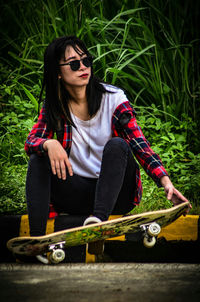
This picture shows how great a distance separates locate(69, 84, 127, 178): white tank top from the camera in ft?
Answer: 8.82

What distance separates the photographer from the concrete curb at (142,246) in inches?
107

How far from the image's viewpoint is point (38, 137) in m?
2.67

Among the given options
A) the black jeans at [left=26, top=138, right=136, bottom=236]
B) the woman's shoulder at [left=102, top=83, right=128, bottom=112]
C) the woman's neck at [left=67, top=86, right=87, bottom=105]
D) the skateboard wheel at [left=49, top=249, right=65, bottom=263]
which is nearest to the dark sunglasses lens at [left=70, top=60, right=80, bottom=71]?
the woman's neck at [left=67, top=86, right=87, bottom=105]

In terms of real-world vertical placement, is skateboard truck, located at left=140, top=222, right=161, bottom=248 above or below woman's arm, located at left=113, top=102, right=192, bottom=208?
below

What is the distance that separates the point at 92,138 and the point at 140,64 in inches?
73.9

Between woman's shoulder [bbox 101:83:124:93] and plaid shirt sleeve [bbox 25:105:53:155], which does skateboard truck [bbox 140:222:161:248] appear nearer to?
plaid shirt sleeve [bbox 25:105:53:155]

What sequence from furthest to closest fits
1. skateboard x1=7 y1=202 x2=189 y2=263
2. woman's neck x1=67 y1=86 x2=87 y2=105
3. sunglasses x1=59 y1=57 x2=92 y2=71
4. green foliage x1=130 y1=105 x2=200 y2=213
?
green foliage x1=130 y1=105 x2=200 y2=213
woman's neck x1=67 y1=86 x2=87 y2=105
sunglasses x1=59 y1=57 x2=92 y2=71
skateboard x1=7 y1=202 x2=189 y2=263

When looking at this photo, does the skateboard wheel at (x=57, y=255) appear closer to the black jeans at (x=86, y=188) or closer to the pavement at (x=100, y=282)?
the pavement at (x=100, y=282)

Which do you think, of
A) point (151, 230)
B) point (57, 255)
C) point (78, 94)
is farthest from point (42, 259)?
point (78, 94)

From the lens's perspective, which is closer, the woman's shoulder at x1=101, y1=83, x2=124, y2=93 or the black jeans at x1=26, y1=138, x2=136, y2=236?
the black jeans at x1=26, y1=138, x2=136, y2=236

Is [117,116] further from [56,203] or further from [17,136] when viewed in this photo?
[17,136]

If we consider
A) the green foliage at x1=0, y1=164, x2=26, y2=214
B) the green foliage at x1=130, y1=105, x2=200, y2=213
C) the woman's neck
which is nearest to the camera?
the woman's neck

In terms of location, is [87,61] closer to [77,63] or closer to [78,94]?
[77,63]

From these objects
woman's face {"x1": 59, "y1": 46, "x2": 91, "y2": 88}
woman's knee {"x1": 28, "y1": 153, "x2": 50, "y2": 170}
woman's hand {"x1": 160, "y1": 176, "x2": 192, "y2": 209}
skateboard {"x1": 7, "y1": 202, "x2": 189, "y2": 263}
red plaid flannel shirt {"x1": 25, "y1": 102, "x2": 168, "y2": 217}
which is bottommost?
skateboard {"x1": 7, "y1": 202, "x2": 189, "y2": 263}
